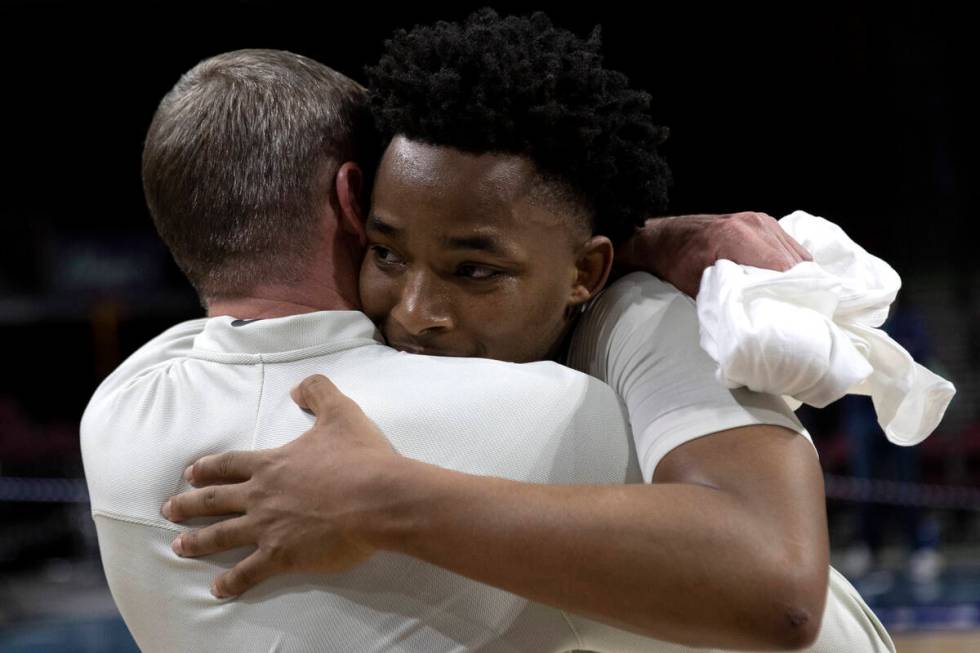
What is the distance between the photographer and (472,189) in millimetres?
1245

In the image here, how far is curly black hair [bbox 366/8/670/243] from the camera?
1.25 meters

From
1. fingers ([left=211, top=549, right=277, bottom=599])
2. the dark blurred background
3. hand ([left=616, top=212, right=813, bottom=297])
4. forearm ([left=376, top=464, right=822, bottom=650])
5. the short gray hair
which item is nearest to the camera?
forearm ([left=376, top=464, right=822, bottom=650])

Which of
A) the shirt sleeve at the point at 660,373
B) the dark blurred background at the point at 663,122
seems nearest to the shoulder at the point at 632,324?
the shirt sleeve at the point at 660,373

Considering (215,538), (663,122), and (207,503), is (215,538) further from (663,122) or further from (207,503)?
(663,122)

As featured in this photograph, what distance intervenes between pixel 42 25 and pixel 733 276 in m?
8.51

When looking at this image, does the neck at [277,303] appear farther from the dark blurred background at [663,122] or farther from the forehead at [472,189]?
the dark blurred background at [663,122]

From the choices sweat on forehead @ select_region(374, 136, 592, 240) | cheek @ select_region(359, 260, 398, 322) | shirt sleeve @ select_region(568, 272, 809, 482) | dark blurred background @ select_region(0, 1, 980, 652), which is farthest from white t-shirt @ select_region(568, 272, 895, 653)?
dark blurred background @ select_region(0, 1, 980, 652)

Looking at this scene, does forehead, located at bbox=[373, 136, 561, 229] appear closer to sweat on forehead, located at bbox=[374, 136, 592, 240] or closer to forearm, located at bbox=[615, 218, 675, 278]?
sweat on forehead, located at bbox=[374, 136, 592, 240]


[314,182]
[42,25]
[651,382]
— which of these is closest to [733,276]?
[651,382]

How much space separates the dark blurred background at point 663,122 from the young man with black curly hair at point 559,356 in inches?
257

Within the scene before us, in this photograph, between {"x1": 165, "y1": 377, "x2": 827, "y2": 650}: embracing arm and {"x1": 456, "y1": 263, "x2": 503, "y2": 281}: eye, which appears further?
{"x1": 456, "y1": 263, "x2": 503, "y2": 281}: eye

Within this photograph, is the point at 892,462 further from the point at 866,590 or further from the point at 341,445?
the point at 341,445

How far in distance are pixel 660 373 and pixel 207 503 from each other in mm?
477

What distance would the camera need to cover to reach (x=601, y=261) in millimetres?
1356
